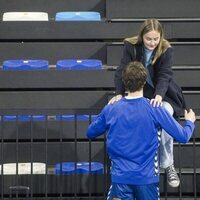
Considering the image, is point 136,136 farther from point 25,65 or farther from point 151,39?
point 25,65

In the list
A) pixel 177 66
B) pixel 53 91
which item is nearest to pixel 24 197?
pixel 53 91

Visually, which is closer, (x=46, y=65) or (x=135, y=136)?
(x=135, y=136)

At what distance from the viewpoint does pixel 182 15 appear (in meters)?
8.40

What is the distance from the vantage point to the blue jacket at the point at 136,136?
395cm

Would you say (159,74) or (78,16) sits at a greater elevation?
(78,16)

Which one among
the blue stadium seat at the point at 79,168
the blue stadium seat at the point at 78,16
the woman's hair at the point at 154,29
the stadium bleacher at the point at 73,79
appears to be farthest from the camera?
the blue stadium seat at the point at 78,16

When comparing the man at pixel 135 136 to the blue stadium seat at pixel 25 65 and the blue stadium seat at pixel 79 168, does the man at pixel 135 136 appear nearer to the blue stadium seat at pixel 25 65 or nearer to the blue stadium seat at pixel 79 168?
the blue stadium seat at pixel 79 168

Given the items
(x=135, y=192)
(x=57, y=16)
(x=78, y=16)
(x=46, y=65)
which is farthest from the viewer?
(x=57, y=16)

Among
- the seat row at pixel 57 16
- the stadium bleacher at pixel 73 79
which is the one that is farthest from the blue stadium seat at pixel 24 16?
the stadium bleacher at pixel 73 79

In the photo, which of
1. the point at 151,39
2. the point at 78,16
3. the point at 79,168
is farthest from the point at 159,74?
the point at 78,16

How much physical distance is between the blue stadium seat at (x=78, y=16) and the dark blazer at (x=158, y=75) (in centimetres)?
379

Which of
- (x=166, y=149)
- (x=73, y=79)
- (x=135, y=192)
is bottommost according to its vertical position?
(x=135, y=192)

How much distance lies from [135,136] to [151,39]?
33.5 inches

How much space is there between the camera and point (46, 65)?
295 inches
